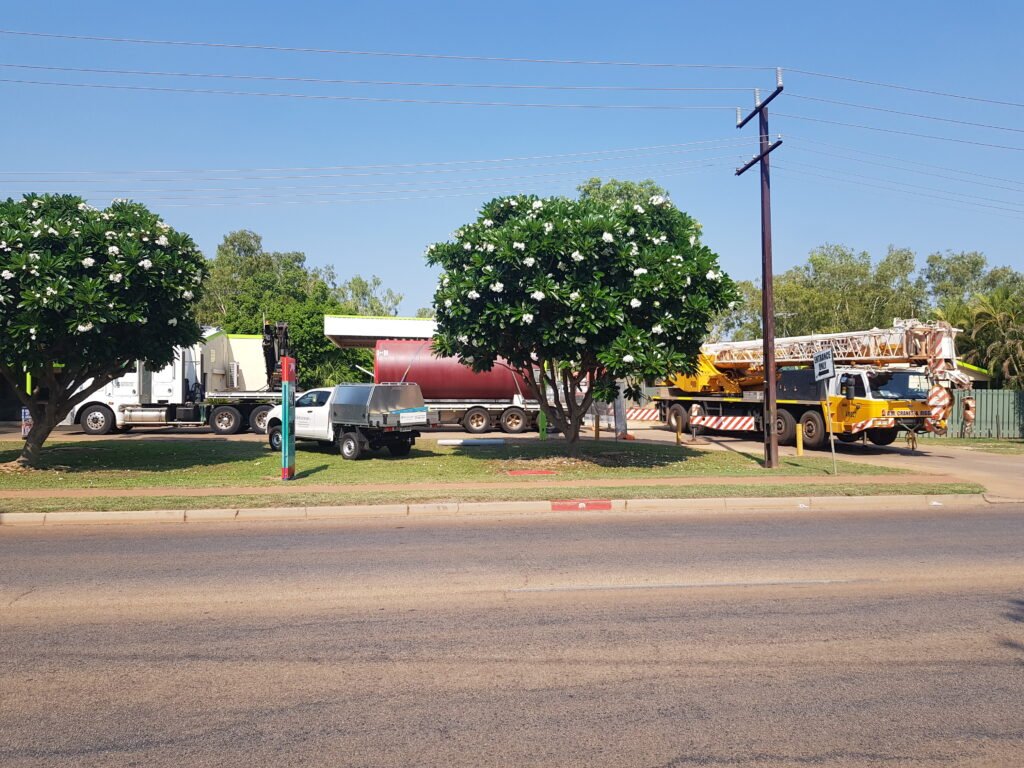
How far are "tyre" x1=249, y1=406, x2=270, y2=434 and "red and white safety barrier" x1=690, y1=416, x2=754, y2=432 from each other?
14.9m

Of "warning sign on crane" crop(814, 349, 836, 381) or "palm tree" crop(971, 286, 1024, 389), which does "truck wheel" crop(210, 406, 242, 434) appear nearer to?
"warning sign on crane" crop(814, 349, 836, 381)

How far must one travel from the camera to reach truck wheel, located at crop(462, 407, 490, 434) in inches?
1136

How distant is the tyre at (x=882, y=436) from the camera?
23853 millimetres

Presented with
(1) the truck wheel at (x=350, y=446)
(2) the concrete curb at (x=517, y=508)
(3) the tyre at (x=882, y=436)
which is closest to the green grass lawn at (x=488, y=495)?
(2) the concrete curb at (x=517, y=508)

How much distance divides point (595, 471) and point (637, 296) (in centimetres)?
402

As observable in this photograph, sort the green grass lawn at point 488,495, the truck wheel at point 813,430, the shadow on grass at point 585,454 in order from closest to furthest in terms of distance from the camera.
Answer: the green grass lawn at point 488,495, the shadow on grass at point 585,454, the truck wheel at point 813,430

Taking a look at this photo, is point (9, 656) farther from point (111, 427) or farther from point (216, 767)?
point (111, 427)

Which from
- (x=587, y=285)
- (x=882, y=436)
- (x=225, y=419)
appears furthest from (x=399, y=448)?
→ (x=882, y=436)

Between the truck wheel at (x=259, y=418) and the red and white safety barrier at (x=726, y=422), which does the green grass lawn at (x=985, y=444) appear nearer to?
the red and white safety barrier at (x=726, y=422)

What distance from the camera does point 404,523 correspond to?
11688 mm

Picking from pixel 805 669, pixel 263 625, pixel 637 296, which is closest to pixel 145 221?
pixel 637 296

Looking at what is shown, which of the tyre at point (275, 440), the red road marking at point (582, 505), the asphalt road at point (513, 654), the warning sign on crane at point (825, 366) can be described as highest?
the warning sign on crane at point (825, 366)

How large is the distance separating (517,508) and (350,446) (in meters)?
8.15

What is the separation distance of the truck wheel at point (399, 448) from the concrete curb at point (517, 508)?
26.8ft
